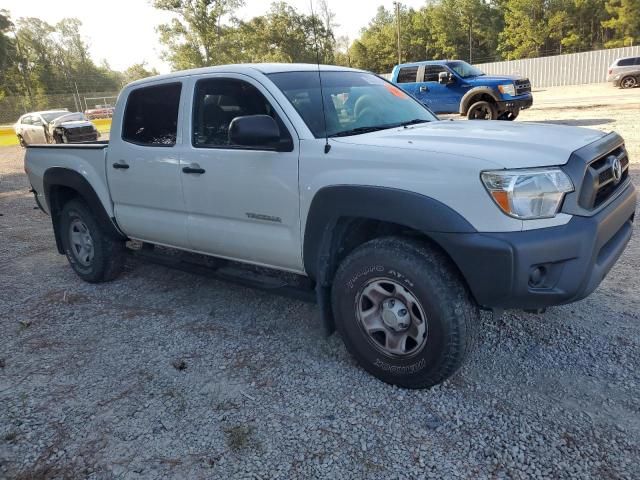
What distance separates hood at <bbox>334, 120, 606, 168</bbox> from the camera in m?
2.53

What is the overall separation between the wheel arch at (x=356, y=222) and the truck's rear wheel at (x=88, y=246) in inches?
98.4

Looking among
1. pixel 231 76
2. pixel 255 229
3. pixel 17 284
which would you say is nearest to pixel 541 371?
pixel 255 229

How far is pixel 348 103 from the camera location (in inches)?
143

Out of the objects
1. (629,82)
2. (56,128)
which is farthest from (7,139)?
(629,82)

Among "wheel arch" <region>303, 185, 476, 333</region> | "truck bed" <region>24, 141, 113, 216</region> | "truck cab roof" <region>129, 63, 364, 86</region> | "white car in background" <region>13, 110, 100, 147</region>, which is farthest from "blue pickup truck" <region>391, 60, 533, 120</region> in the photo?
"wheel arch" <region>303, 185, 476, 333</region>

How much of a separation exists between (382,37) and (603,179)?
231 feet

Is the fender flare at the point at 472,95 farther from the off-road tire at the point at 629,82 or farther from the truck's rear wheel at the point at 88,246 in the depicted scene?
the off-road tire at the point at 629,82

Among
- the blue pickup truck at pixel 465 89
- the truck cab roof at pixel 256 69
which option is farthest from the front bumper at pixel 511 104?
the truck cab roof at pixel 256 69

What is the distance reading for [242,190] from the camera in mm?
3428

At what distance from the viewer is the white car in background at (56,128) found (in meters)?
19.2

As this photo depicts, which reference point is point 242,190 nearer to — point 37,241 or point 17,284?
point 17,284

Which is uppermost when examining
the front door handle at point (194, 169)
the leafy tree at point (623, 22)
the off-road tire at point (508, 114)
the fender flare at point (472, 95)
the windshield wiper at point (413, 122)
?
the leafy tree at point (623, 22)

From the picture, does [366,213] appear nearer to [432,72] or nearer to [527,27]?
[432,72]

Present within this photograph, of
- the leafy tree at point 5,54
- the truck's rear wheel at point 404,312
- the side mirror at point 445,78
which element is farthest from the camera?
the leafy tree at point 5,54
